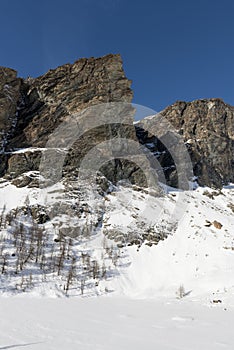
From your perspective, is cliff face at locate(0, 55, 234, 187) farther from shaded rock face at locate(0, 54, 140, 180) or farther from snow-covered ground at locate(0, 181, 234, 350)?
snow-covered ground at locate(0, 181, 234, 350)

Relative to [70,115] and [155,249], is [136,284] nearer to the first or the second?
[155,249]

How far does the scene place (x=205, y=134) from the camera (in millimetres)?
136375

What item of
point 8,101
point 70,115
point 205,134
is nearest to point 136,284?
point 70,115

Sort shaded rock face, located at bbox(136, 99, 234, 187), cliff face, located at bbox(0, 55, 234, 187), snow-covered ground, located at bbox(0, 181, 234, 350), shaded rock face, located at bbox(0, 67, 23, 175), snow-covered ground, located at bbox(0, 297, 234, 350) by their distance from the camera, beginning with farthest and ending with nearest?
shaded rock face, located at bbox(136, 99, 234, 187) → shaded rock face, located at bbox(0, 67, 23, 175) → cliff face, located at bbox(0, 55, 234, 187) → snow-covered ground, located at bbox(0, 181, 234, 350) → snow-covered ground, located at bbox(0, 297, 234, 350)

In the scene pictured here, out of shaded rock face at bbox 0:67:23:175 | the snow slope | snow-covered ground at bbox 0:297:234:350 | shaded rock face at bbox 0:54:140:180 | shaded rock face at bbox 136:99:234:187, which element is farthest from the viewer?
shaded rock face at bbox 136:99:234:187

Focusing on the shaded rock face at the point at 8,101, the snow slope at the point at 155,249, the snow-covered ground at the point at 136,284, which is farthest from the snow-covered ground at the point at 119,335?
the shaded rock face at the point at 8,101

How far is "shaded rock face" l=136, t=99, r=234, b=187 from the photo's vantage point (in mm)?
126500

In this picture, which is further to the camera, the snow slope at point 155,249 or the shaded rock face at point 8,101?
the shaded rock face at point 8,101

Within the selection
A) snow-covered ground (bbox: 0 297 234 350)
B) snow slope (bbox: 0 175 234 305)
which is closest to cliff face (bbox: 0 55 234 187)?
snow slope (bbox: 0 175 234 305)

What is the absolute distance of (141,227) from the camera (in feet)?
226

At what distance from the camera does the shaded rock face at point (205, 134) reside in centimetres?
12650

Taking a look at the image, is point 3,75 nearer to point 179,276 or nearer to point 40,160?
point 40,160

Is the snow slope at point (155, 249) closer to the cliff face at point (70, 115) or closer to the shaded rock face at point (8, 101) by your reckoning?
the cliff face at point (70, 115)

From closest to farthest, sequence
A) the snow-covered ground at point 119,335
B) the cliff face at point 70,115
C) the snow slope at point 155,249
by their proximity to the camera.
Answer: the snow-covered ground at point 119,335, the snow slope at point 155,249, the cliff face at point 70,115
